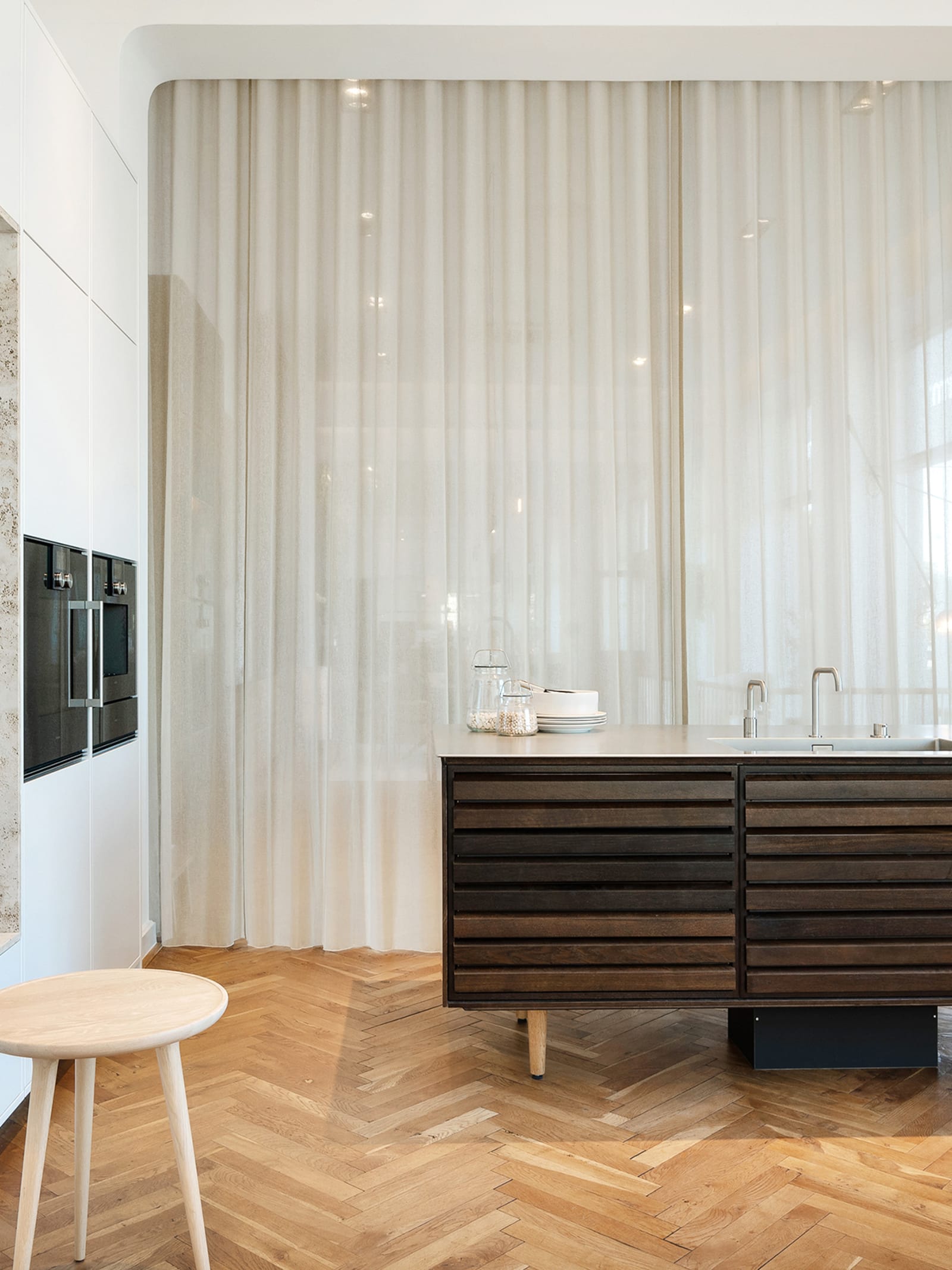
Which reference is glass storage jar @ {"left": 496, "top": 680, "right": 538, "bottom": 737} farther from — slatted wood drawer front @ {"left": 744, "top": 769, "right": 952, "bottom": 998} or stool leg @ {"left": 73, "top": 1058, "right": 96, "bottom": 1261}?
stool leg @ {"left": 73, "top": 1058, "right": 96, "bottom": 1261}

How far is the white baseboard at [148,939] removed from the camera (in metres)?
3.36

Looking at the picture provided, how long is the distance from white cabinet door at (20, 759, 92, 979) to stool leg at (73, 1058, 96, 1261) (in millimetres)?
639

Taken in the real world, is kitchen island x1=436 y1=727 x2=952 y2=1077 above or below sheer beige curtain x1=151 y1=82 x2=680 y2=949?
below

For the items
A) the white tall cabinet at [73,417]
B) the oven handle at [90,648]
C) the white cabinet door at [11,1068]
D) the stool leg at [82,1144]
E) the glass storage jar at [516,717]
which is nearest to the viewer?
the stool leg at [82,1144]

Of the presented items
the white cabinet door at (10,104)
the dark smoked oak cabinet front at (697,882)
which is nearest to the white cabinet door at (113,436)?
the white cabinet door at (10,104)

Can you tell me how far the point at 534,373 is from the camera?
364cm

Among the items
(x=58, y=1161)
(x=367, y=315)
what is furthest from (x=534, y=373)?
(x=58, y=1161)

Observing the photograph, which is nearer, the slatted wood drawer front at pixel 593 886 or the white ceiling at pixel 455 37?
the slatted wood drawer front at pixel 593 886

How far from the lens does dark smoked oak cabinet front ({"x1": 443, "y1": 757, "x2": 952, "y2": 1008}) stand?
93.0 inches

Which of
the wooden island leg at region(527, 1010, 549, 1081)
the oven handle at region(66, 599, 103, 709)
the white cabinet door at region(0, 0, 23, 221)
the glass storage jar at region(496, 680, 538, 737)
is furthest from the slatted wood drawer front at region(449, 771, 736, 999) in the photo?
the white cabinet door at region(0, 0, 23, 221)

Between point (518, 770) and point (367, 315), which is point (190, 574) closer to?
point (367, 315)

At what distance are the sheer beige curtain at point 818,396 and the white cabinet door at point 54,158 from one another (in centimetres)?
211

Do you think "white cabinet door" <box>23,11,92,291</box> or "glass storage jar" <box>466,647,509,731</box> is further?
"glass storage jar" <box>466,647,509,731</box>

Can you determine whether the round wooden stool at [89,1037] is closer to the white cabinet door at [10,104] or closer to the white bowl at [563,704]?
the white bowl at [563,704]
